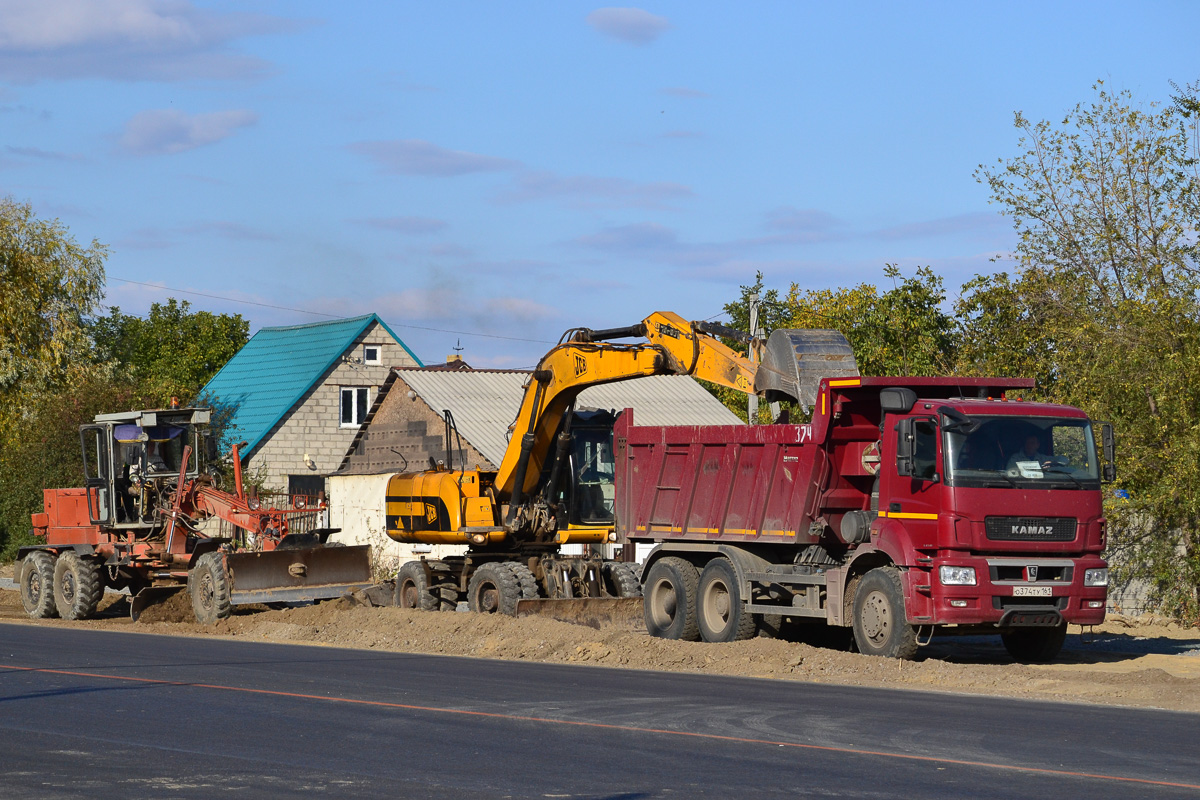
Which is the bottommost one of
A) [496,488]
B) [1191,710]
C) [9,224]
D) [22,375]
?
[1191,710]

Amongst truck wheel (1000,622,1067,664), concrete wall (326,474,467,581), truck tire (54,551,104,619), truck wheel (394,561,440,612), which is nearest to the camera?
truck wheel (1000,622,1067,664)

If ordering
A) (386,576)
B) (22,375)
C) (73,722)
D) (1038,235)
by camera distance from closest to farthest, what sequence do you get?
(73,722)
(1038,235)
(386,576)
(22,375)

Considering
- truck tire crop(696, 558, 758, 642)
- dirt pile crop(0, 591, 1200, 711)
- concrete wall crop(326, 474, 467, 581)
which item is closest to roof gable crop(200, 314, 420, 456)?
concrete wall crop(326, 474, 467, 581)

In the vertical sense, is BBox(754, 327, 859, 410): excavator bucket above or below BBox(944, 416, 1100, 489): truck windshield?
above

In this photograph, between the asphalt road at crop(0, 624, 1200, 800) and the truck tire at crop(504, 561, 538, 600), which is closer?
the asphalt road at crop(0, 624, 1200, 800)

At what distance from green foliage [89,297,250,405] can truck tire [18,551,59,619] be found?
174 feet

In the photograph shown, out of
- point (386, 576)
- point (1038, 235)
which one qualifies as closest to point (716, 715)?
Answer: point (1038, 235)

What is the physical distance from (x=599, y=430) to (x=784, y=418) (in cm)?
359

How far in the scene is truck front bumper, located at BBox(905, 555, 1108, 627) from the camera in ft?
53.1

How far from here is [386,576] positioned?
34.0 metres

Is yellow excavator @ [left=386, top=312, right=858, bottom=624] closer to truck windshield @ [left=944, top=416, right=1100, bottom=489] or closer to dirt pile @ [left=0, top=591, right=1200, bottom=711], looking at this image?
dirt pile @ [left=0, top=591, right=1200, bottom=711]

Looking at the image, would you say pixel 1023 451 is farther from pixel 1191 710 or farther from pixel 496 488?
pixel 496 488

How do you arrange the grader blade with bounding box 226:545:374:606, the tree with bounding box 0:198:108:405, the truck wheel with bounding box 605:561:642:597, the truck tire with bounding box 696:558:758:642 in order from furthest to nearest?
the tree with bounding box 0:198:108:405, the grader blade with bounding box 226:545:374:606, the truck wheel with bounding box 605:561:642:597, the truck tire with bounding box 696:558:758:642

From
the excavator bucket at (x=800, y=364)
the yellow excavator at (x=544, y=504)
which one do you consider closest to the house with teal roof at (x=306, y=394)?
the yellow excavator at (x=544, y=504)
